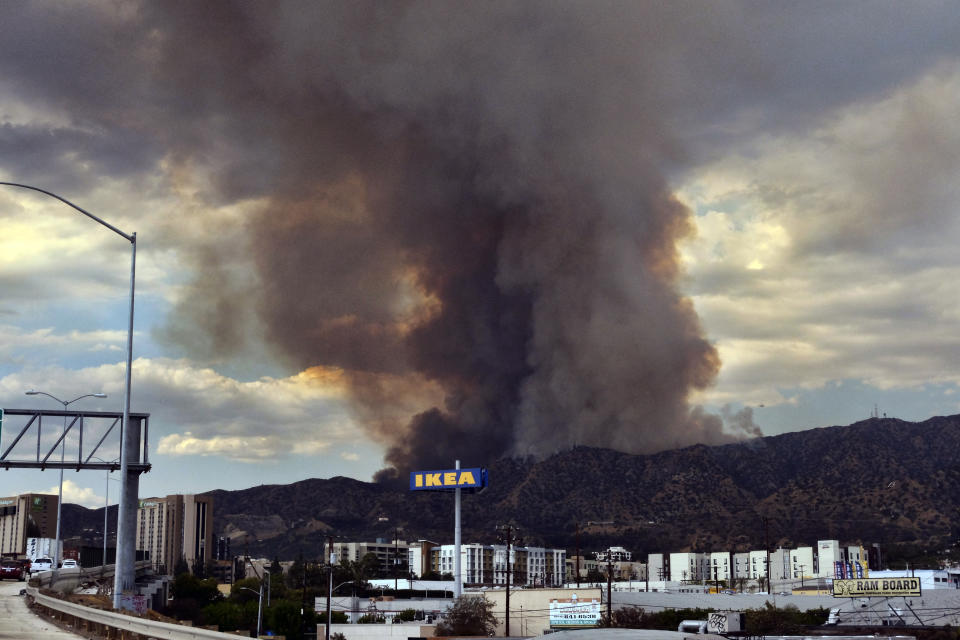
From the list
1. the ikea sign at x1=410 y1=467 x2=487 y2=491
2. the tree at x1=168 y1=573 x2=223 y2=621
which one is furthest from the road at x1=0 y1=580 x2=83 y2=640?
the tree at x1=168 y1=573 x2=223 y2=621

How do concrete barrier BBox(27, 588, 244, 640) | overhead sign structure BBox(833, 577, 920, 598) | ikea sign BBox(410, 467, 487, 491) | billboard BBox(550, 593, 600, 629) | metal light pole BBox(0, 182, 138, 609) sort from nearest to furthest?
concrete barrier BBox(27, 588, 244, 640), metal light pole BBox(0, 182, 138, 609), billboard BBox(550, 593, 600, 629), overhead sign structure BBox(833, 577, 920, 598), ikea sign BBox(410, 467, 487, 491)

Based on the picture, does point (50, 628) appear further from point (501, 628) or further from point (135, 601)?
point (501, 628)

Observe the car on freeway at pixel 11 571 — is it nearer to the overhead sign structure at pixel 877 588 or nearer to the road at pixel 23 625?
the road at pixel 23 625

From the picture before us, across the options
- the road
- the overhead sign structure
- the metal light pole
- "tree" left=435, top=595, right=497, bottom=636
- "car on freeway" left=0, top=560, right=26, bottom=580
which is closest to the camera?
the road

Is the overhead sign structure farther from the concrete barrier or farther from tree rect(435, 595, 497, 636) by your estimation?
the concrete barrier

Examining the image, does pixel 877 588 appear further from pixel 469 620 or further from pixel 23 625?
pixel 23 625

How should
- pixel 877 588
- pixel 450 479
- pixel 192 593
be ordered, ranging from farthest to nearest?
pixel 192 593 < pixel 450 479 < pixel 877 588

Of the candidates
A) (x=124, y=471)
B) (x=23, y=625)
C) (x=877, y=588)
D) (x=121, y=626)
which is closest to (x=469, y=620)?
(x=877, y=588)
